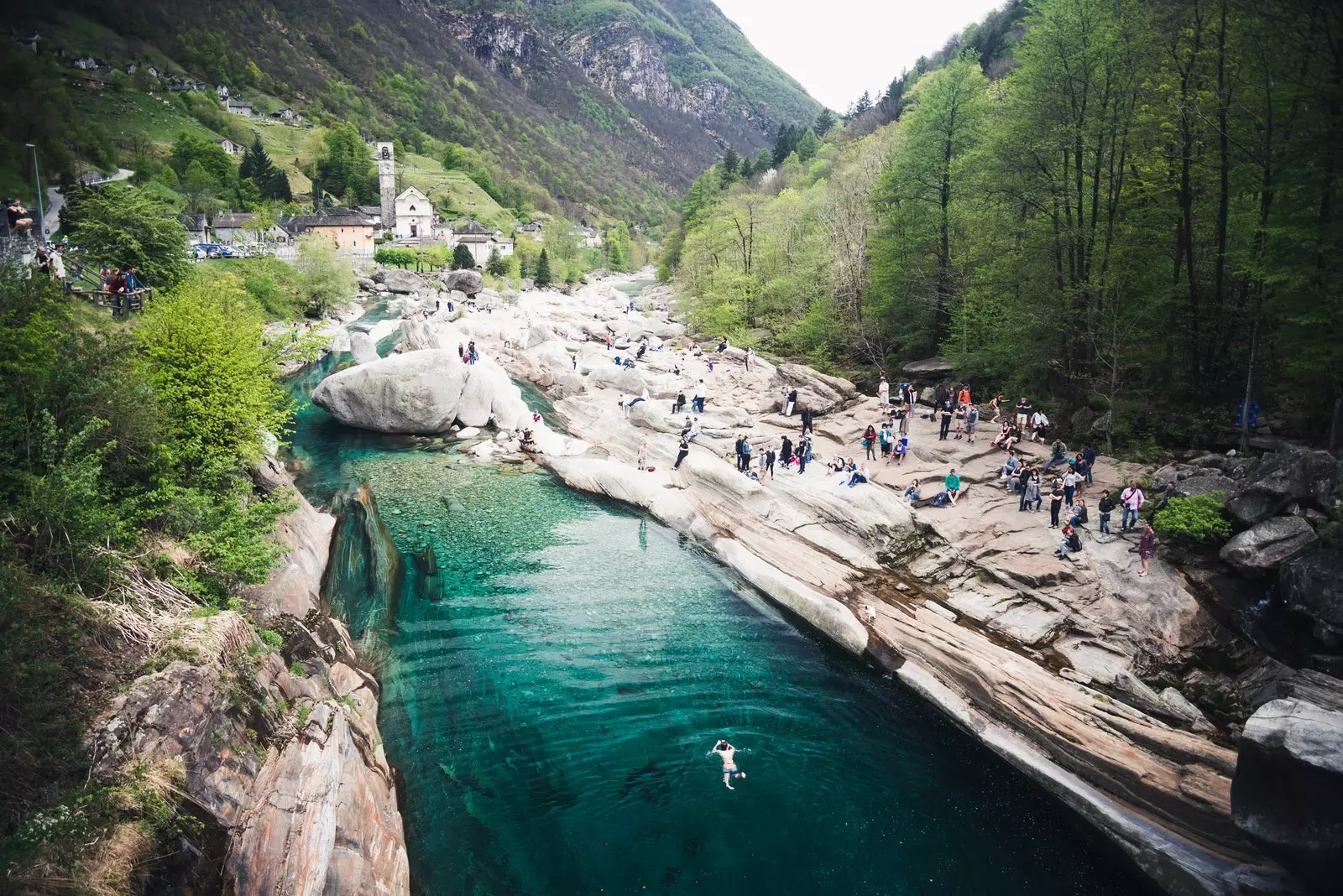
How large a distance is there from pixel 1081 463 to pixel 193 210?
99.5m

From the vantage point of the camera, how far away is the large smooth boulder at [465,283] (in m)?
88.0

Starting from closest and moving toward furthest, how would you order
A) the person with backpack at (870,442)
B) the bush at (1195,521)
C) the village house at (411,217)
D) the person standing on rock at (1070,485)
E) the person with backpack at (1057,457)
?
the bush at (1195,521) < the person standing on rock at (1070,485) < the person with backpack at (1057,457) < the person with backpack at (870,442) < the village house at (411,217)

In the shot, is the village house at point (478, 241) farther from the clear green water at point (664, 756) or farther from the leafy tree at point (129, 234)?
the clear green water at point (664, 756)

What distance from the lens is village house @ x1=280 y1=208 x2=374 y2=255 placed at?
9775cm

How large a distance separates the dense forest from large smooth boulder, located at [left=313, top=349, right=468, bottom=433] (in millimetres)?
24513

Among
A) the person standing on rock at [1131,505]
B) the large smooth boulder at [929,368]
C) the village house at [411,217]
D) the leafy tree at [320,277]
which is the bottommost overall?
the person standing on rock at [1131,505]

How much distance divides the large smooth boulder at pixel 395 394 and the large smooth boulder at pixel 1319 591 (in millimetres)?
32371

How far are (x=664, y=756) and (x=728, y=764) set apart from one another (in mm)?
1416

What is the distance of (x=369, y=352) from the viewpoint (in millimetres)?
→ 38906

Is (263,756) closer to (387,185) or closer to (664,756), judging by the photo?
(664,756)

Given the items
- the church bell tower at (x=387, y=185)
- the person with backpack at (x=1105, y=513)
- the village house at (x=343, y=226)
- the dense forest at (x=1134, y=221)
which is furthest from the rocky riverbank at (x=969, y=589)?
the church bell tower at (x=387, y=185)

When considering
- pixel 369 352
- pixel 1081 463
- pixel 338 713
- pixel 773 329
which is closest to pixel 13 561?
pixel 338 713

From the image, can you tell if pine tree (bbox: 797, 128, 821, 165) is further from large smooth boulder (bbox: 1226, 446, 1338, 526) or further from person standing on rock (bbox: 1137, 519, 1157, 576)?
person standing on rock (bbox: 1137, 519, 1157, 576)

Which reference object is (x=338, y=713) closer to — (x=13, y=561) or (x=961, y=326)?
(x=13, y=561)
